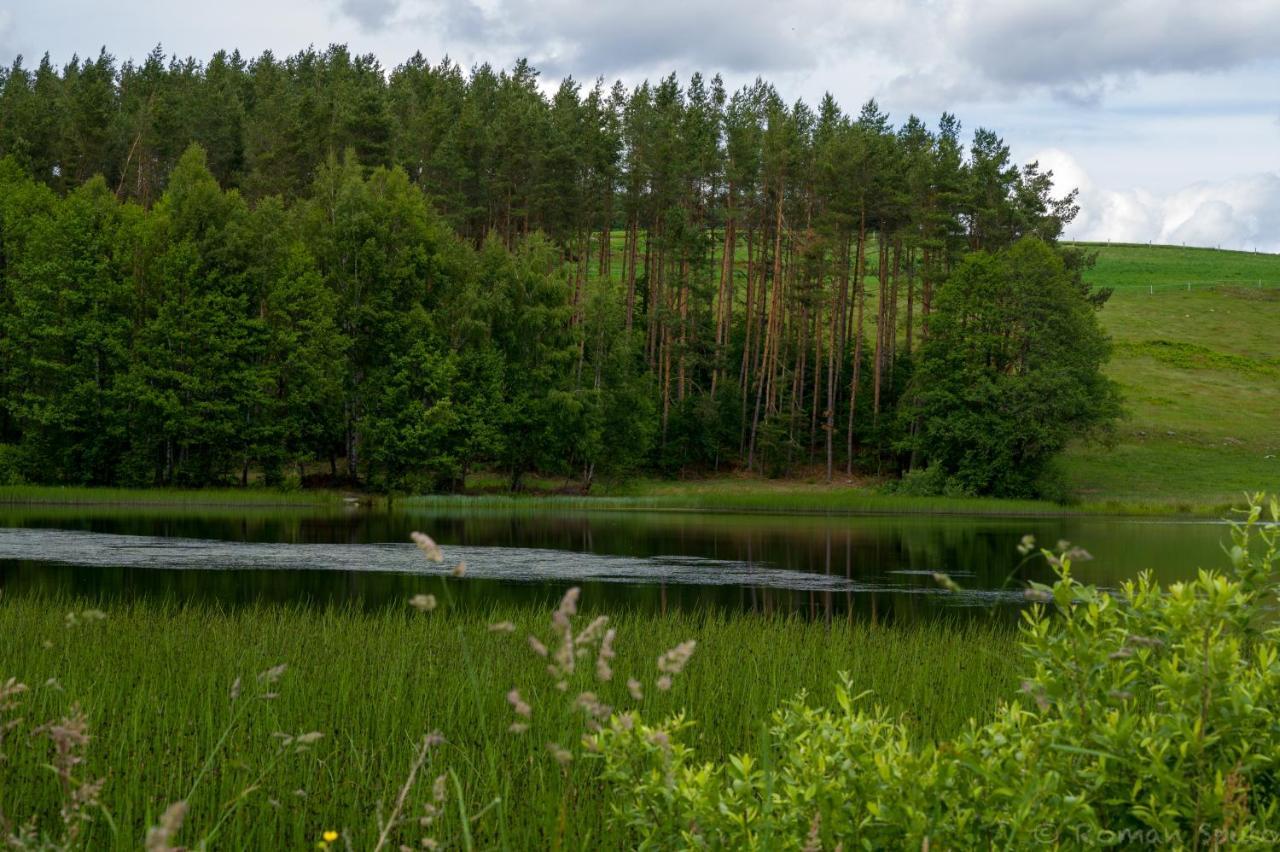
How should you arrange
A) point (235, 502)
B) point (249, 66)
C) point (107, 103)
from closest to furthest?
point (235, 502), point (107, 103), point (249, 66)

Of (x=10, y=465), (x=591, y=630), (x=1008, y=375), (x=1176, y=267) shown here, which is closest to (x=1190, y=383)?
(x=1008, y=375)

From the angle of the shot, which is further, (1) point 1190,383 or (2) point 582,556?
(1) point 1190,383

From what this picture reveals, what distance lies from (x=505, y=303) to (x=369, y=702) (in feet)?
147

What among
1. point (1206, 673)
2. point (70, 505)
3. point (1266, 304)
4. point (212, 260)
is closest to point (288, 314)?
point (212, 260)

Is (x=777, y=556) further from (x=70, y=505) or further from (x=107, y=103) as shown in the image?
(x=107, y=103)

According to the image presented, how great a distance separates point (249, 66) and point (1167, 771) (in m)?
108

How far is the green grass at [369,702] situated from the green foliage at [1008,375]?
39.1 meters

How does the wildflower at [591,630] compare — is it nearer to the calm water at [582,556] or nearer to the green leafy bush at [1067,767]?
the green leafy bush at [1067,767]

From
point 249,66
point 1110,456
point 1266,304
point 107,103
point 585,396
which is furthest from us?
point 249,66

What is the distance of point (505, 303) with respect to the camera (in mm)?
52062

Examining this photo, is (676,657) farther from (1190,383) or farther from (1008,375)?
(1190,383)

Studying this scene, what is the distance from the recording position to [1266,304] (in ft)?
291

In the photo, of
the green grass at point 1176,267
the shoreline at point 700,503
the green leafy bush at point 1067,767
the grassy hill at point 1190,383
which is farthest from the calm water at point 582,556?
the green grass at point 1176,267

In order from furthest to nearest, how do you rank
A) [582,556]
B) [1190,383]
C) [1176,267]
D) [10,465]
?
[1176,267]
[1190,383]
[10,465]
[582,556]
